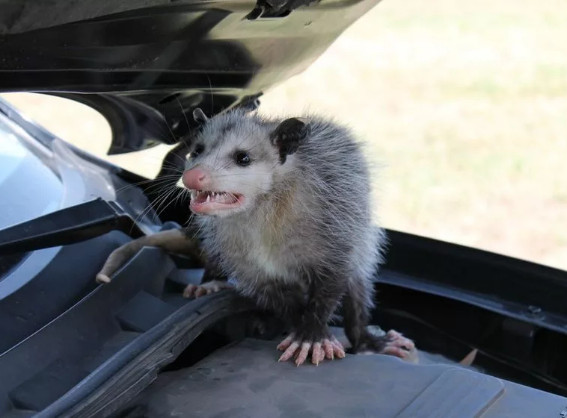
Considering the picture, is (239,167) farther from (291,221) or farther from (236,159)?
(291,221)

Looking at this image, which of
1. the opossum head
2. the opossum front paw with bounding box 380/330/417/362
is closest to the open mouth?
the opossum head

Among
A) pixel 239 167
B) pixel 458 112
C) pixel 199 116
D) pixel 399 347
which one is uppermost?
pixel 458 112

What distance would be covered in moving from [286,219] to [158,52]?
55 centimetres

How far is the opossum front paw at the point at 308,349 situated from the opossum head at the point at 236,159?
31 cm

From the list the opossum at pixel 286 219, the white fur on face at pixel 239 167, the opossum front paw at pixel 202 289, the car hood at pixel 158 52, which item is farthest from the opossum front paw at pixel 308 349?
the car hood at pixel 158 52

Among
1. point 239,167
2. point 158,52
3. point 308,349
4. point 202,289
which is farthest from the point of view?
point 239,167

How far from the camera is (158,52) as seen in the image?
1488 mm

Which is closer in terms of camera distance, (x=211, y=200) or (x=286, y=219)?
(x=211, y=200)

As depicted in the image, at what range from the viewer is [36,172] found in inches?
72.3

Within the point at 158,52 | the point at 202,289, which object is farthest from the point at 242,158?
the point at 158,52

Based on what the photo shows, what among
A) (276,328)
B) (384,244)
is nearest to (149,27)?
(276,328)

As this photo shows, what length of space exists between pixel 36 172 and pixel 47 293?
1.22ft

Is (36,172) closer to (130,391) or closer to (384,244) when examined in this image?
(130,391)

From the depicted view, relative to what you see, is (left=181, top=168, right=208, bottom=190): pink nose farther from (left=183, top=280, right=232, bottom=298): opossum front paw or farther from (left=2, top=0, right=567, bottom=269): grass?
(left=2, top=0, right=567, bottom=269): grass
